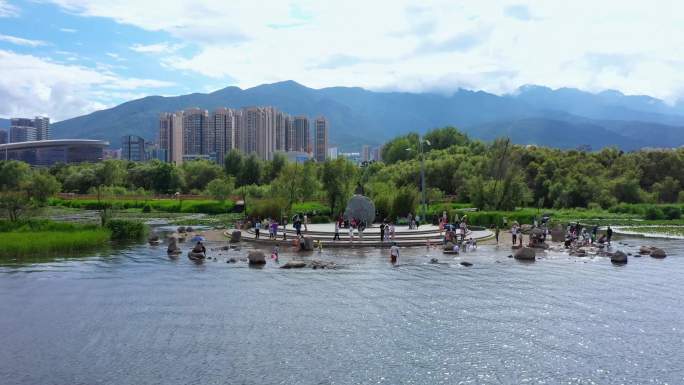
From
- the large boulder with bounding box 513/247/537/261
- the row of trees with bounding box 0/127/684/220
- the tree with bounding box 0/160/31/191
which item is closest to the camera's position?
the large boulder with bounding box 513/247/537/261

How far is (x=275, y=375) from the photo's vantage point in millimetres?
16594

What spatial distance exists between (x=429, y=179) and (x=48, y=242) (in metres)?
67.3

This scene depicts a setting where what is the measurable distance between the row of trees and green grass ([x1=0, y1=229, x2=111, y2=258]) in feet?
33.2

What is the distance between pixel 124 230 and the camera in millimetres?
46281

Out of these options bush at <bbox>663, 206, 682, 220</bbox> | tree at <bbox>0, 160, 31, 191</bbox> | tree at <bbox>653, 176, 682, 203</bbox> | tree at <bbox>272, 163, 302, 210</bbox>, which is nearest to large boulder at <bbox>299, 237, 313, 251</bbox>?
tree at <bbox>272, 163, 302, 210</bbox>

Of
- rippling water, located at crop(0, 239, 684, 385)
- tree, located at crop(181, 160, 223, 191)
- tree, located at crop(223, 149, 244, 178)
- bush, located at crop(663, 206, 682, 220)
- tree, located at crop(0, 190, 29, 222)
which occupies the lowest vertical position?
rippling water, located at crop(0, 239, 684, 385)

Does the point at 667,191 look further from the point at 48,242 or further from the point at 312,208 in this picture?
the point at 48,242

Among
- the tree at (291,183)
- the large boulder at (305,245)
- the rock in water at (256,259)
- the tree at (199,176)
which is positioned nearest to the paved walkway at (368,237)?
the large boulder at (305,245)

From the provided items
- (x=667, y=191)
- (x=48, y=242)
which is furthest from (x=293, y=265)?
(x=667, y=191)

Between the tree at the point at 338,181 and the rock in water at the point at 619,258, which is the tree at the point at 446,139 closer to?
the tree at the point at 338,181

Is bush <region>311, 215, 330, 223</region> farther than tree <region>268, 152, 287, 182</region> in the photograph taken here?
No

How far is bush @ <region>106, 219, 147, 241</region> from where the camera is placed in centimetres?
4597

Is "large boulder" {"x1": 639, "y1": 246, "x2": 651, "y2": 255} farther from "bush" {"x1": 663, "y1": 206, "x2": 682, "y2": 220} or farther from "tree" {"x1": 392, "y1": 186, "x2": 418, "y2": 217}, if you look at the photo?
"bush" {"x1": 663, "y1": 206, "x2": 682, "y2": 220}

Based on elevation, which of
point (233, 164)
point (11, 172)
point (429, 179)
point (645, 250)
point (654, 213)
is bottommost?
point (645, 250)
